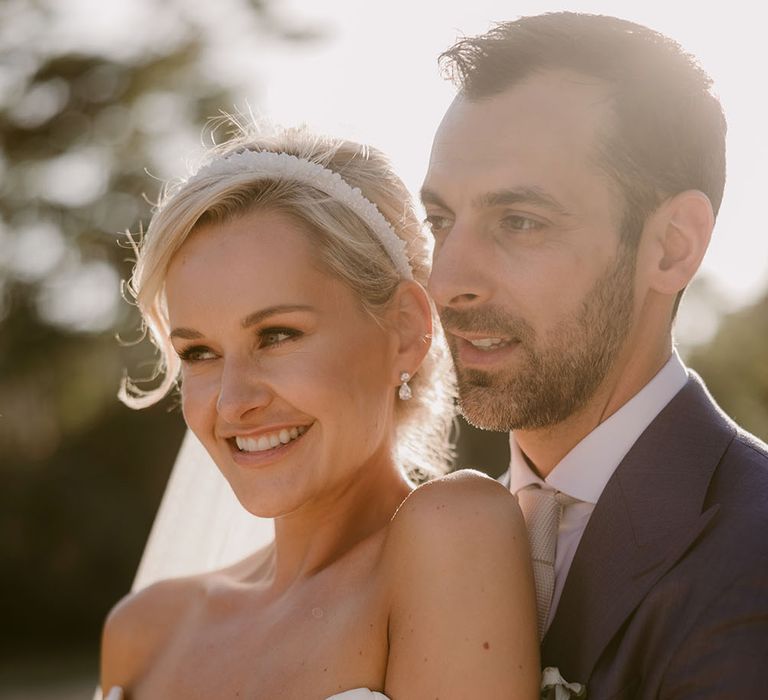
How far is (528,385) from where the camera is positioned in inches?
123

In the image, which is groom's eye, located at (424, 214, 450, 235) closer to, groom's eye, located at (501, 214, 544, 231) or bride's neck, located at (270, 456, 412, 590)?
groom's eye, located at (501, 214, 544, 231)

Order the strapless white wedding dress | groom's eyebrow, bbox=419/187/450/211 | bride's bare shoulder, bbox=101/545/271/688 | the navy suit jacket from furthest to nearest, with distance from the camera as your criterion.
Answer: bride's bare shoulder, bbox=101/545/271/688 → groom's eyebrow, bbox=419/187/450/211 → the strapless white wedding dress → the navy suit jacket

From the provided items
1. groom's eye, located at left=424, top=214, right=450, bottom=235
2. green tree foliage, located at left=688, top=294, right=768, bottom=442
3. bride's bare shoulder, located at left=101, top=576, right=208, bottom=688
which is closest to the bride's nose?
groom's eye, located at left=424, top=214, right=450, bottom=235

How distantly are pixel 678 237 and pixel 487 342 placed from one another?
0.63 meters

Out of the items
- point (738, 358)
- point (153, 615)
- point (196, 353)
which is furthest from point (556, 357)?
point (738, 358)

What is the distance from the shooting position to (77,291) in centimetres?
1131

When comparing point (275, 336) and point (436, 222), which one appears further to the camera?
point (436, 222)

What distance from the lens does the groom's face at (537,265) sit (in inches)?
123

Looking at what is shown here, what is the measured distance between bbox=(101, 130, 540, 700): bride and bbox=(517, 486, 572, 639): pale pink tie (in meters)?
0.13

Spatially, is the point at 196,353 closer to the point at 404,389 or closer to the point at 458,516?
the point at 404,389

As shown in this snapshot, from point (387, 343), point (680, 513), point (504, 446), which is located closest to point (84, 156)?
point (504, 446)

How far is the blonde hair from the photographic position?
3193 millimetres

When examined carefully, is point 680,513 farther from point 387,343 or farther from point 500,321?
point 387,343

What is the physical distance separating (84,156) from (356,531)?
945cm
